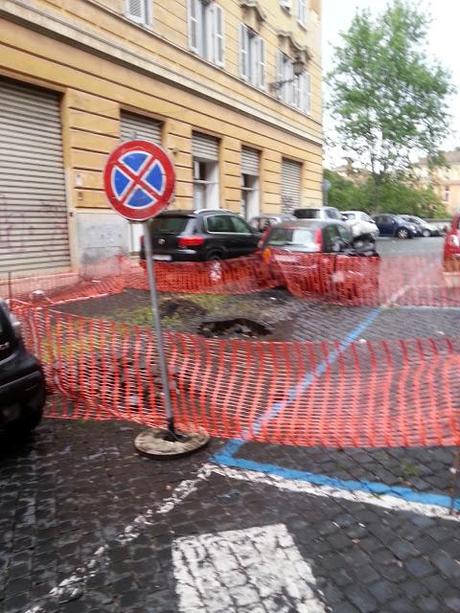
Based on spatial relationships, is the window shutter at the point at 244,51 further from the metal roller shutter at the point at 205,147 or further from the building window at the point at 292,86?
the metal roller shutter at the point at 205,147

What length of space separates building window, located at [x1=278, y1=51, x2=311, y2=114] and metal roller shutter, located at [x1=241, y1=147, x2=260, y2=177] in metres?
3.33

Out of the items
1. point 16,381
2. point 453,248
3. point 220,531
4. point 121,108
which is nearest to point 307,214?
point 121,108

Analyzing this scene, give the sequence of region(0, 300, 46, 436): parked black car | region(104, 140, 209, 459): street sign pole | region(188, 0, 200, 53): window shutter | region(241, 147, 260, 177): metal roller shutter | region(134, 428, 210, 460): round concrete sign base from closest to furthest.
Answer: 1. region(0, 300, 46, 436): parked black car
2. region(134, 428, 210, 460): round concrete sign base
3. region(104, 140, 209, 459): street sign pole
4. region(188, 0, 200, 53): window shutter
5. region(241, 147, 260, 177): metal roller shutter

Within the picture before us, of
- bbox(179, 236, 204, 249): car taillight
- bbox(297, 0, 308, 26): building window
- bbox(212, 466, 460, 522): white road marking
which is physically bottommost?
bbox(212, 466, 460, 522): white road marking

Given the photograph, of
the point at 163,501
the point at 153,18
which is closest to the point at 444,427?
the point at 163,501

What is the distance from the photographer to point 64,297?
35.9 ft

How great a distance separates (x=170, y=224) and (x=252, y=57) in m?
12.4

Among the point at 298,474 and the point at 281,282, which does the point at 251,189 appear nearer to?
the point at 281,282

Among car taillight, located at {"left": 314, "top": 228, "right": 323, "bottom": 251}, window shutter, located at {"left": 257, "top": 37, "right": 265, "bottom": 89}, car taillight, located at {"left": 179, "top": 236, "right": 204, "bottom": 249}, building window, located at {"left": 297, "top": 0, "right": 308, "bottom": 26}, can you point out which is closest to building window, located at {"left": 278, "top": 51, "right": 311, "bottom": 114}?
window shutter, located at {"left": 257, "top": 37, "right": 265, "bottom": 89}

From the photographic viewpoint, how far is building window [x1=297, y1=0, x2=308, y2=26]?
2530cm

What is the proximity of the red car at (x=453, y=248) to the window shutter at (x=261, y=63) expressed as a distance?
12666mm

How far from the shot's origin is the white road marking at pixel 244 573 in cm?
250

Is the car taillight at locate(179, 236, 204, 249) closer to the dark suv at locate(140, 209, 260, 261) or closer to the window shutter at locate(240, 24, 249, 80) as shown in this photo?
the dark suv at locate(140, 209, 260, 261)

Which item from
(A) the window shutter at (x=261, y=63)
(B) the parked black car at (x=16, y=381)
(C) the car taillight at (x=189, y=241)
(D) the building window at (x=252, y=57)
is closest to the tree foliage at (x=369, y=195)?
(A) the window shutter at (x=261, y=63)
